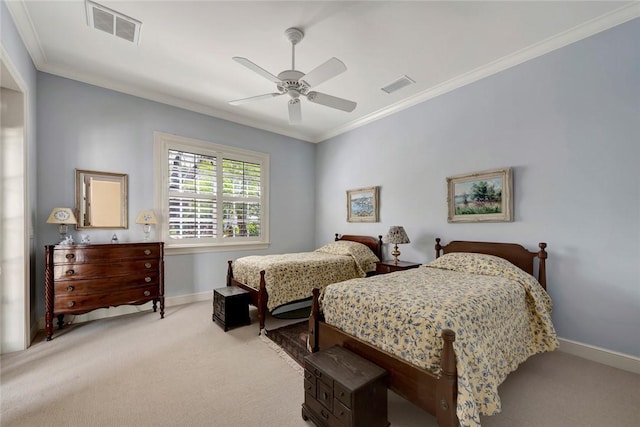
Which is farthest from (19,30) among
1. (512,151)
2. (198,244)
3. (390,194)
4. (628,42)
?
(628,42)

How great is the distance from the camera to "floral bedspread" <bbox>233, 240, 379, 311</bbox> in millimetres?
3287

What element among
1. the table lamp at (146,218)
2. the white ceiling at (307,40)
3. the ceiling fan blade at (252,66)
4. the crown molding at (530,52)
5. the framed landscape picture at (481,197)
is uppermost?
the white ceiling at (307,40)

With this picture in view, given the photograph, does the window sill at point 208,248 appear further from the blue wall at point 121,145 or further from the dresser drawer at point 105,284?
the dresser drawer at point 105,284

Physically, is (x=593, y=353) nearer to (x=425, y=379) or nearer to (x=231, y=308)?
(x=425, y=379)

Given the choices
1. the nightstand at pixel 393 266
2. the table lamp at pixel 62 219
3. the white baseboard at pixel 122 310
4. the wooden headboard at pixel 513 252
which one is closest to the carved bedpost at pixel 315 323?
the nightstand at pixel 393 266

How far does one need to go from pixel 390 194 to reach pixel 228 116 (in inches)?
121

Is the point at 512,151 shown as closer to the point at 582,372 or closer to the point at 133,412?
the point at 582,372

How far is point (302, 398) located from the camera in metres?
2.05

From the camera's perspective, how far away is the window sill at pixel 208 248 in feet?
13.5

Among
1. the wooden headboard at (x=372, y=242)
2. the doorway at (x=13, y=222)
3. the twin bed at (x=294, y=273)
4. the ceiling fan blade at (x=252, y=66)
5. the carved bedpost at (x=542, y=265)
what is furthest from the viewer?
the wooden headboard at (x=372, y=242)

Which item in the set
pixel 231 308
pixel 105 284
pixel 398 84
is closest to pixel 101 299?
pixel 105 284

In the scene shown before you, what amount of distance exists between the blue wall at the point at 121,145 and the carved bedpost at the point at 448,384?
3.90m

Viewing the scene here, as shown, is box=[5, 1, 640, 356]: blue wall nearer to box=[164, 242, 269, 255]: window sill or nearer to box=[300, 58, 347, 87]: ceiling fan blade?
box=[164, 242, 269, 255]: window sill

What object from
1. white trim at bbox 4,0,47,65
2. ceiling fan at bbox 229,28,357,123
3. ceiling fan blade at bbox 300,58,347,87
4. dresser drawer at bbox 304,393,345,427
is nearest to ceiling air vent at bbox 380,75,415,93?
ceiling fan at bbox 229,28,357,123
